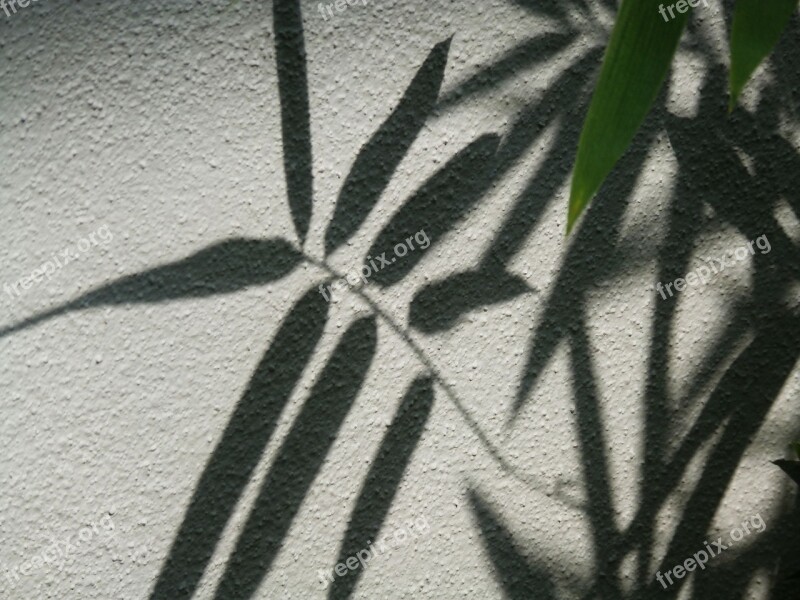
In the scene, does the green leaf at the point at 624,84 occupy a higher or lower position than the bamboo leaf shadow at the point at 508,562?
higher

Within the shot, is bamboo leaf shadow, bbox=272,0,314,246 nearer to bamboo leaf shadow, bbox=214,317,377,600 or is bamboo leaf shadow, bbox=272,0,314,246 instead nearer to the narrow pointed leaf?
bamboo leaf shadow, bbox=214,317,377,600

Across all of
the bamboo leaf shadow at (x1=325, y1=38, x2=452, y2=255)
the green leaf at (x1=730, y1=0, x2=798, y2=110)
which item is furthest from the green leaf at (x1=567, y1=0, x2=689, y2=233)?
the bamboo leaf shadow at (x1=325, y1=38, x2=452, y2=255)

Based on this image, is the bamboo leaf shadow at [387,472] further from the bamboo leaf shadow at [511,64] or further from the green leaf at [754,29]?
the green leaf at [754,29]

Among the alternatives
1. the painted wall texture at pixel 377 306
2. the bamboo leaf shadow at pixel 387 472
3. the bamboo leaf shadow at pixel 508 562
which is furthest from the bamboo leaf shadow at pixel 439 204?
the bamboo leaf shadow at pixel 508 562

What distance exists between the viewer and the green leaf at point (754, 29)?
1.30 feet

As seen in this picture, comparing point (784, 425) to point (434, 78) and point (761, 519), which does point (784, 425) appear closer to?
point (761, 519)

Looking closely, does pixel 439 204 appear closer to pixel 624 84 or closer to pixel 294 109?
pixel 294 109

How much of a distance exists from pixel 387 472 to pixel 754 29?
0.46 metres

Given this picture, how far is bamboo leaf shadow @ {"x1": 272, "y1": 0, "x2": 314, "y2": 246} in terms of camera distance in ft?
2.07

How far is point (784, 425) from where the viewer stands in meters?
0.80

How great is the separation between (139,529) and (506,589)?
33 centimetres

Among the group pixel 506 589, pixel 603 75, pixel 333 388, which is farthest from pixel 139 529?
pixel 603 75

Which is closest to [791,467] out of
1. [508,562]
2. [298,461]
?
[508,562]

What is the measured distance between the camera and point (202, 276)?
664 millimetres
